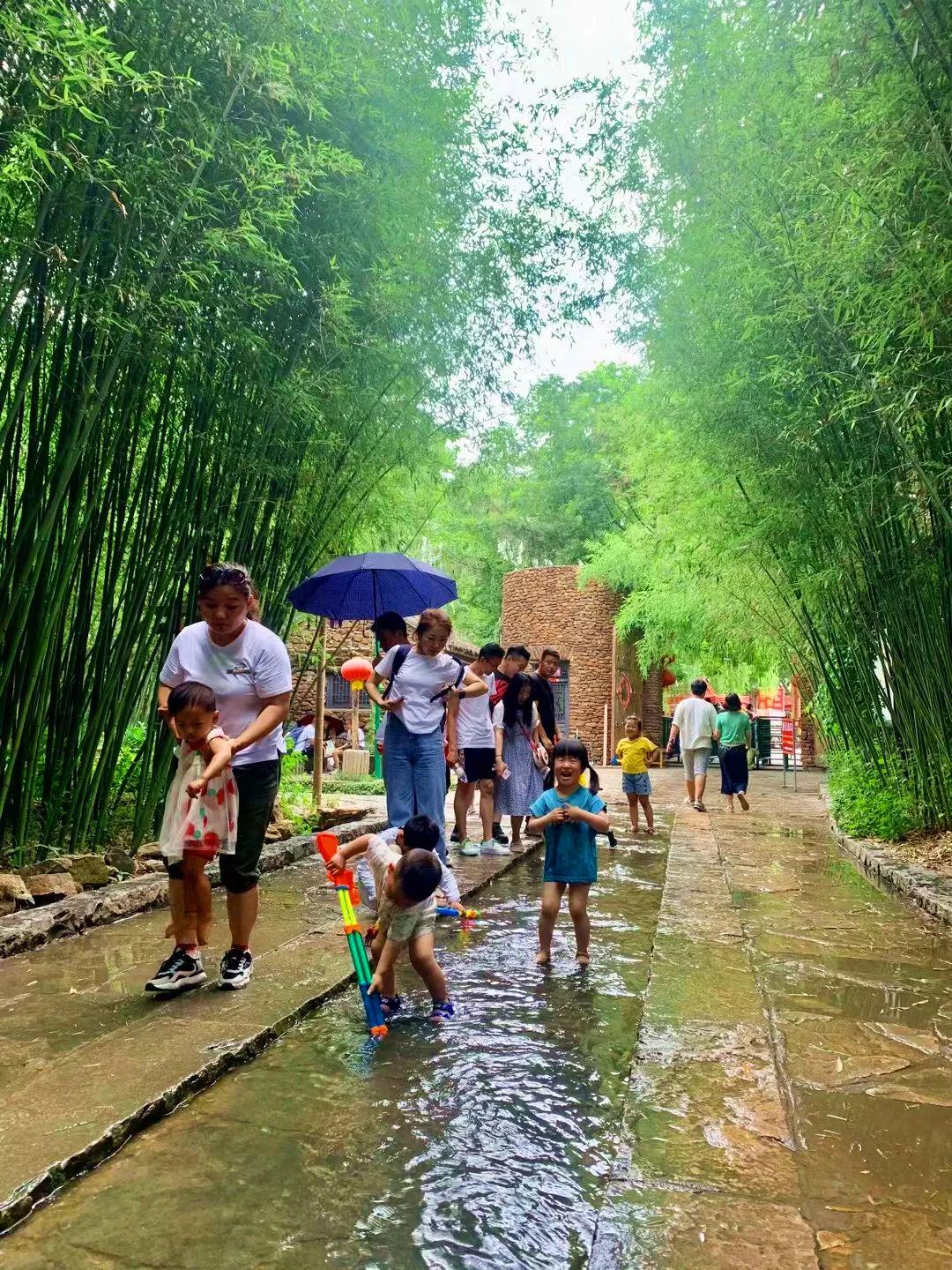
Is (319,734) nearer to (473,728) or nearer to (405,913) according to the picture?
(473,728)

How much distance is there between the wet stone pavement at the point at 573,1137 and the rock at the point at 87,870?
1.50 meters

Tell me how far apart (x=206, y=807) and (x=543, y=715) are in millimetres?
3588

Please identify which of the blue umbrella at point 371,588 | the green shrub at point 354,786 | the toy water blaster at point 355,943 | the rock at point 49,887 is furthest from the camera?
the green shrub at point 354,786

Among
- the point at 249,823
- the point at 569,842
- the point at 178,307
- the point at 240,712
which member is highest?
the point at 178,307

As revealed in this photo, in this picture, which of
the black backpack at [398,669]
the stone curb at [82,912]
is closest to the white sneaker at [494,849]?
the stone curb at [82,912]

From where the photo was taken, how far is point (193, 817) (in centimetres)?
288

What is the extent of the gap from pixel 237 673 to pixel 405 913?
35.8 inches

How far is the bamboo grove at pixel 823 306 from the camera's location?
160 inches

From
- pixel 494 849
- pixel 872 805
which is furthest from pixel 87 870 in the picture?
pixel 872 805

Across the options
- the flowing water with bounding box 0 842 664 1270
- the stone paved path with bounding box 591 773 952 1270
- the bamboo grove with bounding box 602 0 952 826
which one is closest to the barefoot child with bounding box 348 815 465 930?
the flowing water with bounding box 0 842 664 1270

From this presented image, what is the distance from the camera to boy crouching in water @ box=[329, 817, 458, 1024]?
2.64m

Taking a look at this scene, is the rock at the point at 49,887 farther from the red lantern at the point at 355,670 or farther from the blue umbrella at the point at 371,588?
the red lantern at the point at 355,670

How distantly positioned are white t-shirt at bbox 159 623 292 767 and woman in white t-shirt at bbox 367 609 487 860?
3.49 ft

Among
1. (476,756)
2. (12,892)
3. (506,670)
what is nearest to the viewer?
(12,892)
